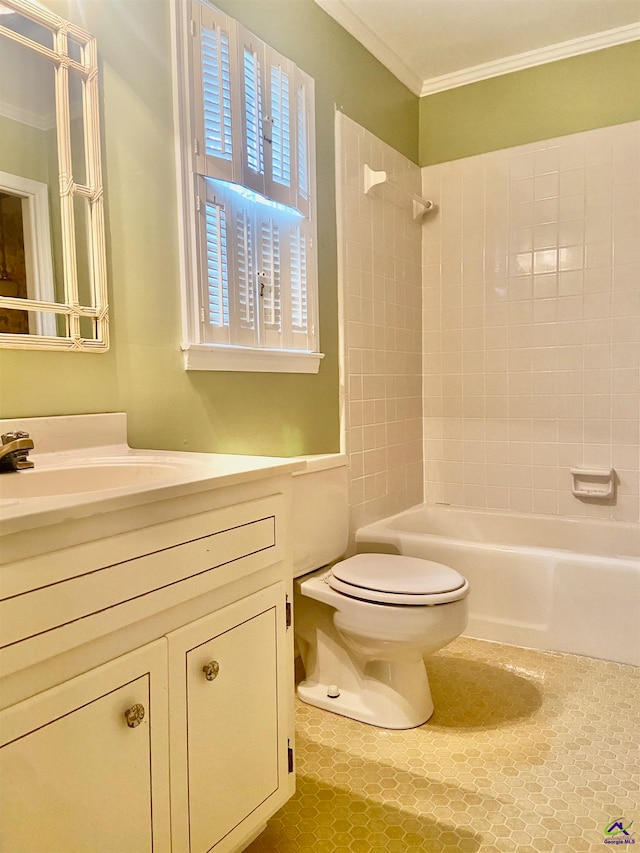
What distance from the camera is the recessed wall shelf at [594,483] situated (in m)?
2.70

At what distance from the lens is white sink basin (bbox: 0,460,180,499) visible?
3.90 ft

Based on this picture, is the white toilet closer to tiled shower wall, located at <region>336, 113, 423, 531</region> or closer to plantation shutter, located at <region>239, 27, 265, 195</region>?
tiled shower wall, located at <region>336, 113, 423, 531</region>

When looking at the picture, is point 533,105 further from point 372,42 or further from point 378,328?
point 378,328

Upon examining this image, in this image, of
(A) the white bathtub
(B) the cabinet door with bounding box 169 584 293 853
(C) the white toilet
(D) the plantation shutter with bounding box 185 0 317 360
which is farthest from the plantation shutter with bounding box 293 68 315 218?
(B) the cabinet door with bounding box 169 584 293 853

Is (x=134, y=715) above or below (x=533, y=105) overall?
below

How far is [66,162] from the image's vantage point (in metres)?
1.43

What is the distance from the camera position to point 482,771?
63.7 inches

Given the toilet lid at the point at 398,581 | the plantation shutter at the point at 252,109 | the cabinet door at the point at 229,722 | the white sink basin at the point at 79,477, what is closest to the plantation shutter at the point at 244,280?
the plantation shutter at the point at 252,109

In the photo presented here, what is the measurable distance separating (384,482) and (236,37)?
1.75 metres

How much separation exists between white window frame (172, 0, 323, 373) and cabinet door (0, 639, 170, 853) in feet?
3.24

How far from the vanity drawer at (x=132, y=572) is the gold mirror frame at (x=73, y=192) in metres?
0.61

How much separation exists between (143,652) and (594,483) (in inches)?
90.3

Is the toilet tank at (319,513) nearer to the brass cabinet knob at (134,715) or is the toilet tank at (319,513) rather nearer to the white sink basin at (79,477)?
the white sink basin at (79,477)

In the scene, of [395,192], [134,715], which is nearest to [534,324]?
[395,192]
